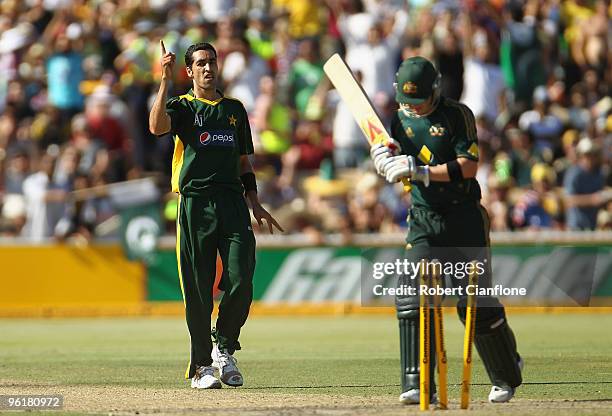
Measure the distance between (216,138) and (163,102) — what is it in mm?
627

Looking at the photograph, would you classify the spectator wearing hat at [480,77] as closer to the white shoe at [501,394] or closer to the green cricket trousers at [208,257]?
the green cricket trousers at [208,257]

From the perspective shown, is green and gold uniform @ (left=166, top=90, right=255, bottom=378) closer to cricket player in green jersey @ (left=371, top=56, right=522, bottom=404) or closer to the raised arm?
the raised arm

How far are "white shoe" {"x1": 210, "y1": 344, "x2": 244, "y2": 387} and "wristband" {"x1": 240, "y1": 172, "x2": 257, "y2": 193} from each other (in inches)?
47.4

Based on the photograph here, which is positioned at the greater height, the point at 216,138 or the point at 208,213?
the point at 216,138

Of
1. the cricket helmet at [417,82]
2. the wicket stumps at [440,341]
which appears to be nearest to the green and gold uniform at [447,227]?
the cricket helmet at [417,82]

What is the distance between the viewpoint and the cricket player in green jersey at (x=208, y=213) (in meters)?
9.85

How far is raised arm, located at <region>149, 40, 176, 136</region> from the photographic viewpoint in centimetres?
923

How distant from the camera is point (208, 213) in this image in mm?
9930

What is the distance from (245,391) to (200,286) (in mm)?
853

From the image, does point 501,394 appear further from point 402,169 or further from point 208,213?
point 208,213

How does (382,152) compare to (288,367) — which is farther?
(288,367)

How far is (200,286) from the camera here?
9938 mm

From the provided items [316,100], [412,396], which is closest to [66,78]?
[316,100]

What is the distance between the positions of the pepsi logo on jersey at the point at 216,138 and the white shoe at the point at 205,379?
1616 millimetres
